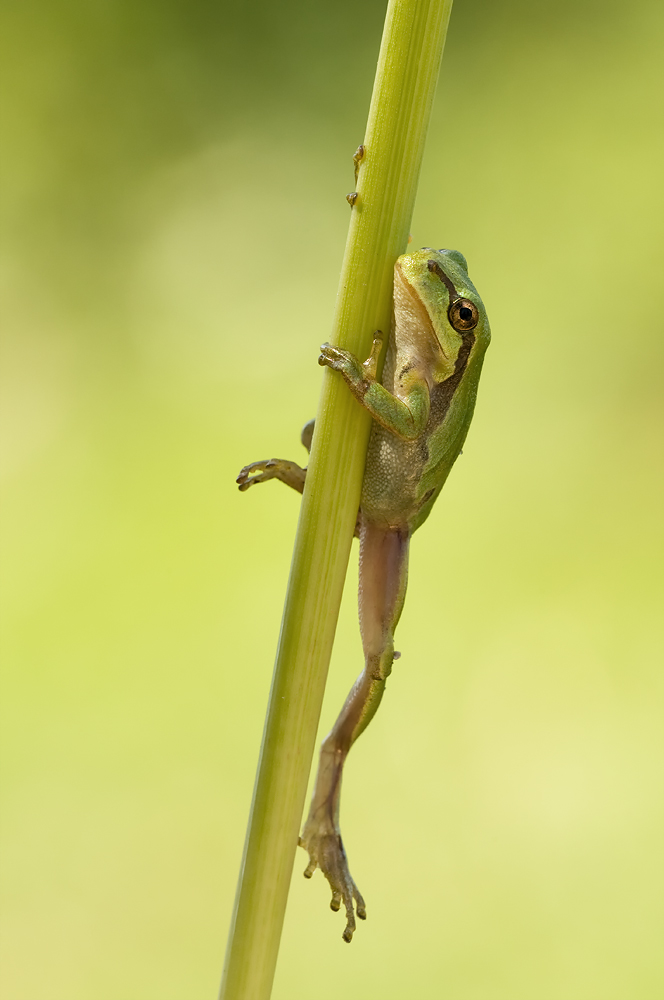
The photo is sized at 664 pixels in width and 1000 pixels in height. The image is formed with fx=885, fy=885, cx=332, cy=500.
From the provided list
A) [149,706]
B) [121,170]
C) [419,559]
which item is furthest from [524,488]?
[121,170]

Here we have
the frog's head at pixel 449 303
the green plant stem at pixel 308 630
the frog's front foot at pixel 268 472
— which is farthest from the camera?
the frog's front foot at pixel 268 472

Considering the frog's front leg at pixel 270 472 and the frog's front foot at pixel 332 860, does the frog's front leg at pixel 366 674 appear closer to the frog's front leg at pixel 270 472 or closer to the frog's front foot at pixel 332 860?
the frog's front foot at pixel 332 860

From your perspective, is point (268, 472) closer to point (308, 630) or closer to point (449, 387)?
point (449, 387)

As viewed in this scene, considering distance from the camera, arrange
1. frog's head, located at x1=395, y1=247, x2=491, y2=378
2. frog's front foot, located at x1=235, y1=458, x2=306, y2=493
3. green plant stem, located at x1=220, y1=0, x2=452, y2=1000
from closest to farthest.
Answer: green plant stem, located at x1=220, y1=0, x2=452, y2=1000
frog's head, located at x1=395, y1=247, x2=491, y2=378
frog's front foot, located at x1=235, y1=458, x2=306, y2=493

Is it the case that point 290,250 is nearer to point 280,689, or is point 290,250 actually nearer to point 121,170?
point 121,170

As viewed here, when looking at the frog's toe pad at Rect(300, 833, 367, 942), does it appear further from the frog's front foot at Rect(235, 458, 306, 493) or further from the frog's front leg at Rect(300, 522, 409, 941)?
the frog's front foot at Rect(235, 458, 306, 493)

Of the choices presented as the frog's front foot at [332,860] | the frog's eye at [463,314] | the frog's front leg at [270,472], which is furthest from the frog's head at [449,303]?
the frog's front foot at [332,860]

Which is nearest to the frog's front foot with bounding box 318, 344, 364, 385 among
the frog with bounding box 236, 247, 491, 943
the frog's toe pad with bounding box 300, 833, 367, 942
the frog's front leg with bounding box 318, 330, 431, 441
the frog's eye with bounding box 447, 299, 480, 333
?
the frog's front leg with bounding box 318, 330, 431, 441
